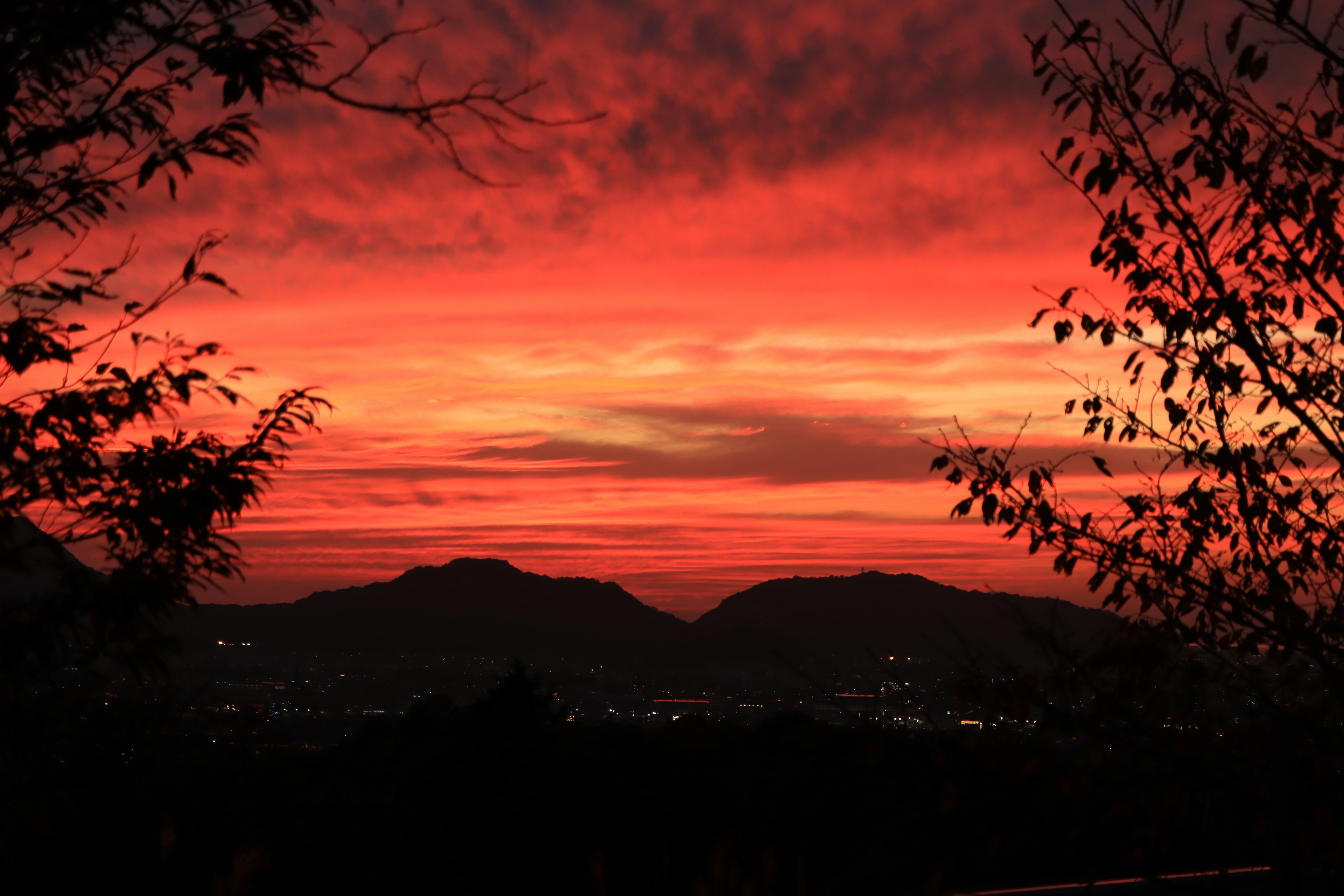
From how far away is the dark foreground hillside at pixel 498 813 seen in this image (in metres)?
15.2

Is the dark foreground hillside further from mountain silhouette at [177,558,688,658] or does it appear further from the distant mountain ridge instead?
mountain silhouette at [177,558,688,658]

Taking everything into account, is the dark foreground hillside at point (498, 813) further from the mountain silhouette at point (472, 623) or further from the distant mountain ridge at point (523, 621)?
the mountain silhouette at point (472, 623)

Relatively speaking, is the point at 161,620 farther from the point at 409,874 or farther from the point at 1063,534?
the point at 409,874

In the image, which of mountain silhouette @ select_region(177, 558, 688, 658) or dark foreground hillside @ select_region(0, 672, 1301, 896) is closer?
dark foreground hillside @ select_region(0, 672, 1301, 896)

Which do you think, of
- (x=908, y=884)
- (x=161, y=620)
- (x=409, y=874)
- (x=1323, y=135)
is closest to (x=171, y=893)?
(x=409, y=874)

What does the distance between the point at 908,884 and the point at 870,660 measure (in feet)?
33.1

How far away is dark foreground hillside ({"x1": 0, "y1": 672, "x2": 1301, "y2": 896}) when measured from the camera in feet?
50.0

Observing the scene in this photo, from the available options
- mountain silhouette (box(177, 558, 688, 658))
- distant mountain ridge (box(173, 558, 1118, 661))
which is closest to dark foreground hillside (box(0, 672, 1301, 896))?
distant mountain ridge (box(173, 558, 1118, 661))

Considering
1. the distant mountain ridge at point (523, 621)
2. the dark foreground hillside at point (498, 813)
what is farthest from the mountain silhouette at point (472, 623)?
the dark foreground hillside at point (498, 813)

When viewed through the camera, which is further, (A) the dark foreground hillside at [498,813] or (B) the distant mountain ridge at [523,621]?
(B) the distant mountain ridge at [523,621]

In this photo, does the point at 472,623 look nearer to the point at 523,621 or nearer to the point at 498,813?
the point at 523,621

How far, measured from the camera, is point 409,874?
16.6 meters

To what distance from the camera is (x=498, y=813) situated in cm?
1662

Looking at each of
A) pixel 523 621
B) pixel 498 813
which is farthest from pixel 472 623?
pixel 498 813
